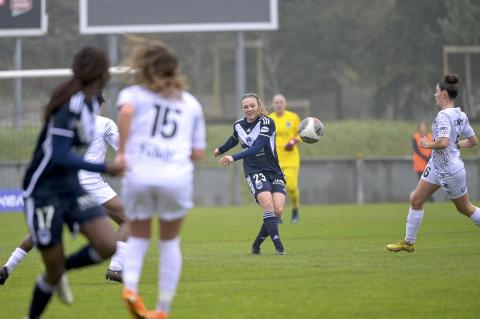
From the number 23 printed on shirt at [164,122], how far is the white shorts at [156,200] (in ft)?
1.25

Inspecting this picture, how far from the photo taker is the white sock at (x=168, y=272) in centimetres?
701

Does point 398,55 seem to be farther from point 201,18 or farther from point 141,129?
point 141,129

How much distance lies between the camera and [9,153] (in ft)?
100

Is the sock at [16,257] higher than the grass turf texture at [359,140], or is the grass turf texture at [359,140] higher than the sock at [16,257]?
the grass turf texture at [359,140]

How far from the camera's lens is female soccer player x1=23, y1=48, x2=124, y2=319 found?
699cm

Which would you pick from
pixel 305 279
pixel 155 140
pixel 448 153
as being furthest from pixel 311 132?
pixel 155 140

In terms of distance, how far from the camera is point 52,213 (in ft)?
23.1

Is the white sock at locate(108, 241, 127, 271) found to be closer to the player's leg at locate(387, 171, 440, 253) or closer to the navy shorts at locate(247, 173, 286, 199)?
the navy shorts at locate(247, 173, 286, 199)

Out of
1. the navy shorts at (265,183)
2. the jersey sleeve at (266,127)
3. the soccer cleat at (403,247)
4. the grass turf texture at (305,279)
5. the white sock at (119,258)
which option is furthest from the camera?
the navy shorts at (265,183)

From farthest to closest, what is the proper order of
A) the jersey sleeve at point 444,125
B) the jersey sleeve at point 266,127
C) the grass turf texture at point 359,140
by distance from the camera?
the grass turf texture at point 359,140 → the jersey sleeve at point 266,127 → the jersey sleeve at point 444,125

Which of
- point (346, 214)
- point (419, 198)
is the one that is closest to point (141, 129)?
point (419, 198)

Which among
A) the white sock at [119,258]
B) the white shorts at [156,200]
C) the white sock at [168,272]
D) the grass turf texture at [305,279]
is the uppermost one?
the white shorts at [156,200]

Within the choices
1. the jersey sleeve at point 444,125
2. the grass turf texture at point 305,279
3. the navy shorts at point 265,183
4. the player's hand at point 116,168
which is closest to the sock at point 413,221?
the grass turf texture at point 305,279

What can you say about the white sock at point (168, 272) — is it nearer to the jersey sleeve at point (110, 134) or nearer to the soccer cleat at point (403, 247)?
the jersey sleeve at point (110, 134)
